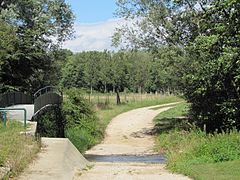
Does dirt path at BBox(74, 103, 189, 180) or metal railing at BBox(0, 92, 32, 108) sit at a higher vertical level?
metal railing at BBox(0, 92, 32, 108)

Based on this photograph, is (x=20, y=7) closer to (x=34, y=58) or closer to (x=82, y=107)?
(x=34, y=58)

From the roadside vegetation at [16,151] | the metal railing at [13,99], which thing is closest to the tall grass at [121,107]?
the metal railing at [13,99]

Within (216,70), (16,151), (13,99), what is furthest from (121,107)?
(16,151)

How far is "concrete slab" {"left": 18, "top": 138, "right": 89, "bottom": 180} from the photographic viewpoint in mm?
13020

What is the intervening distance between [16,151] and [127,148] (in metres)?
18.5

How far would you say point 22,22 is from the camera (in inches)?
1781

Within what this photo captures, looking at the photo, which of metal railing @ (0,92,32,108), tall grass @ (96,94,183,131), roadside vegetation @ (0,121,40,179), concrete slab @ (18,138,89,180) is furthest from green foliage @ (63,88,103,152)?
roadside vegetation @ (0,121,40,179)

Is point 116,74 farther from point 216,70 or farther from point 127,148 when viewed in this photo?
point 216,70

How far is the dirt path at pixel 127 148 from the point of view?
46.2 ft

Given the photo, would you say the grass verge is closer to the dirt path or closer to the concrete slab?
the dirt path

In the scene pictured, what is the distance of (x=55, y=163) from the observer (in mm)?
14875

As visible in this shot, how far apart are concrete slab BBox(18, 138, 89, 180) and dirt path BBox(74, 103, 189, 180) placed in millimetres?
490

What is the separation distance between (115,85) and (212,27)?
54897mm

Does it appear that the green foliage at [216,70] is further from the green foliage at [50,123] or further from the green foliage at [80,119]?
the green foliage at [50,123]
